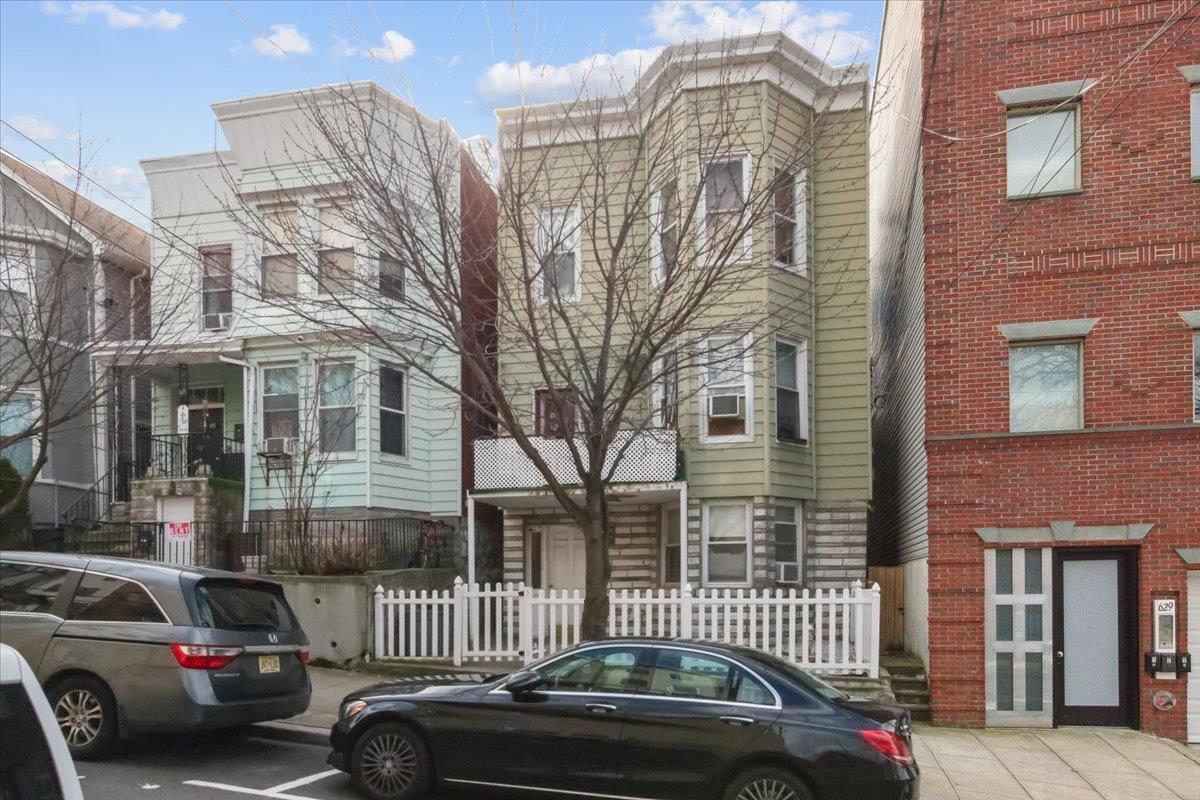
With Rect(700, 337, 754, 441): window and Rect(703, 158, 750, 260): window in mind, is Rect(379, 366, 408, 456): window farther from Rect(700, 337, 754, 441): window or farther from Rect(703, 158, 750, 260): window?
Rect(703, 158, 750, 260): window

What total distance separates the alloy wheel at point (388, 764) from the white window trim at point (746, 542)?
8902mm

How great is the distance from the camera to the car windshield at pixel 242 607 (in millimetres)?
8797

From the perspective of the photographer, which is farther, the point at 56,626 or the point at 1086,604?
the point at 1086,604

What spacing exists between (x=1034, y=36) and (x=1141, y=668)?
7.90 meters

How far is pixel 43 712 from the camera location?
2824mm

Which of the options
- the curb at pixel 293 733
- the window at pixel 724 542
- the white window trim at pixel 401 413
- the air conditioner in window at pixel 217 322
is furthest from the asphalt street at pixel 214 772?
the air conditioner in window at pixel 217 322

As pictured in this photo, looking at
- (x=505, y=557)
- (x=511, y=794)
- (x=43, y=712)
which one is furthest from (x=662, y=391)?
(x=43, y=712)

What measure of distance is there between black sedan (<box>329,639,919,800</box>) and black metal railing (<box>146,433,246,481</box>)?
11850mm

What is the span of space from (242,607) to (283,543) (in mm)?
8244

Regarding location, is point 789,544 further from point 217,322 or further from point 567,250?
point 217,322

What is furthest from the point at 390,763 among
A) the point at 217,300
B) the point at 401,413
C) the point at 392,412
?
the point at 217,300

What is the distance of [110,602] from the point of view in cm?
876

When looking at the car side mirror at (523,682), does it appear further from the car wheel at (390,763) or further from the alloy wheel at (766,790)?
the alloy wheel at (766,790)

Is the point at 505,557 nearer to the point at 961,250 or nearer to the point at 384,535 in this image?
the point at 384,535
